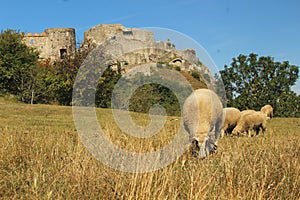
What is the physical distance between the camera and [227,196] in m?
3.44

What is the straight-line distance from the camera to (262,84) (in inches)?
1414

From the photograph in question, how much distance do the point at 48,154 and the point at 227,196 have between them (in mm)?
3220

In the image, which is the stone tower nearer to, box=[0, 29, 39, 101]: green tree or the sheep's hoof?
box=[0, 29, 39, 101]: green tree

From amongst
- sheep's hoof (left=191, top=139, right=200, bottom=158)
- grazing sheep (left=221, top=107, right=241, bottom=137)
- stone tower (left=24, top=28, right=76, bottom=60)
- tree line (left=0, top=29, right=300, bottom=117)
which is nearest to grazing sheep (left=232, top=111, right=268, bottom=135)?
grazing sheep (left=221, top=107, right=241, bottom=137)

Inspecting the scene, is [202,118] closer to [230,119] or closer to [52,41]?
[230,119]

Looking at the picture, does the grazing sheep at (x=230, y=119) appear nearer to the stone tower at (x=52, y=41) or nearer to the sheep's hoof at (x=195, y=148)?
the sheep's hoof at (x=195, y=148)

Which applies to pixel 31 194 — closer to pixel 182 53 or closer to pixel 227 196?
pixel 227 196

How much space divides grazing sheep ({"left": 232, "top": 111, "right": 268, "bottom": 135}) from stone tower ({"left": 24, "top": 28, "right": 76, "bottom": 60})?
4024 cm

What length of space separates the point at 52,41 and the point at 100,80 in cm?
2624

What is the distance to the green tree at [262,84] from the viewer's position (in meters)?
34.6

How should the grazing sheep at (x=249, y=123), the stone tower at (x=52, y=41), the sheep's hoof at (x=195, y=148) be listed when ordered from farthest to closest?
the stone tower at (x=52, y=41), the grazing sheep at (x=249, y=123), the sheep's hoof at (x=195, y=148)

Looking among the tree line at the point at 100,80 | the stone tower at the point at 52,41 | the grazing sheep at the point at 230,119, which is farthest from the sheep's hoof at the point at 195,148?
the stone tower at the point at 52,41

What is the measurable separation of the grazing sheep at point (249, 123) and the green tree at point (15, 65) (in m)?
18.2

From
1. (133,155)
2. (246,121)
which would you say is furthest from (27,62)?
(133,155)
